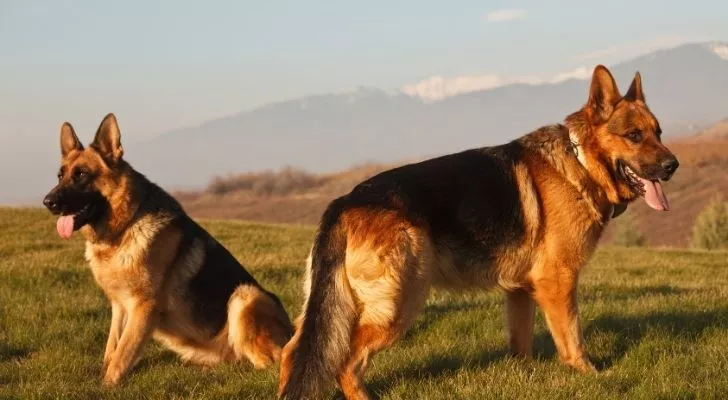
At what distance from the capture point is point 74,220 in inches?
264

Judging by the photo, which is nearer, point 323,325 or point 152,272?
point 323,325

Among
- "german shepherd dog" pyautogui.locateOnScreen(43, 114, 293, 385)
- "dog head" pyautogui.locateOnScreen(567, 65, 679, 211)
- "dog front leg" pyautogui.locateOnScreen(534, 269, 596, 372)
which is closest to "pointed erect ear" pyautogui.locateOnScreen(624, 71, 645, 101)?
"dog head" pyautogui.locateOnScreen(567, 65, 679, 211)

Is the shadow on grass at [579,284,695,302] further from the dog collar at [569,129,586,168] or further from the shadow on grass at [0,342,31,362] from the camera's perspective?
the shadow on grass at [0,342,31,362]

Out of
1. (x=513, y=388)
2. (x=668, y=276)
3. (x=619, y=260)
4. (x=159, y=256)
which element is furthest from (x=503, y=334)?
(x=619, y=260)

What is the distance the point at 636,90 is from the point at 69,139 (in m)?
5.62

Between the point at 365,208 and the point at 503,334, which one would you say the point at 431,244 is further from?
the point at 503,334

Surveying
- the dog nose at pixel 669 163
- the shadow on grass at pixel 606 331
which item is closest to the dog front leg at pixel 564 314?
the shadow on grass at pixel 606 331

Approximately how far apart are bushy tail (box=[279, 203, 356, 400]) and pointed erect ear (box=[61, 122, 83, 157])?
3.46 meters

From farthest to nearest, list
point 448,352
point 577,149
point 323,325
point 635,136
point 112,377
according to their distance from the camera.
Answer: point 448,352, point 112,377, point 577,149, point 635,136, point 323,325

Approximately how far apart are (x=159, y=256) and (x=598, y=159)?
423 cm

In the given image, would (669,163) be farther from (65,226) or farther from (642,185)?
(65,226)

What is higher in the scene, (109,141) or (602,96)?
(109,141)

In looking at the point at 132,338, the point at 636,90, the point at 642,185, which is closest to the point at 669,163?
the point at 642,185

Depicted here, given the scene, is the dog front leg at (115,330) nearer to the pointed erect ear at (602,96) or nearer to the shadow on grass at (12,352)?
the shadow on grass at (12,352)
